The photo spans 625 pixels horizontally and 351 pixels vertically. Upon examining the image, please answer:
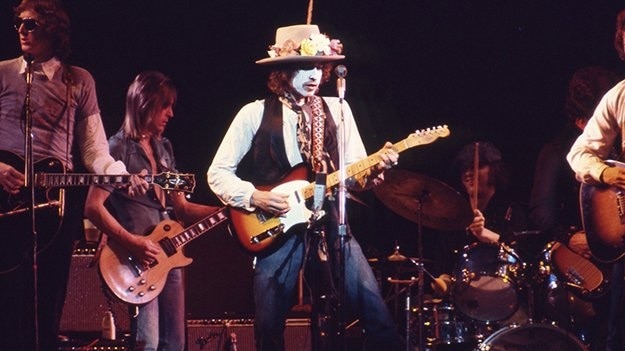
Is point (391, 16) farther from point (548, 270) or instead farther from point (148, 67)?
point (548, 270)

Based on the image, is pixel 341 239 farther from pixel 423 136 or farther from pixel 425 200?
pixel 425 200

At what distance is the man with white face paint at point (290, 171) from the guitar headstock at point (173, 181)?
185mm

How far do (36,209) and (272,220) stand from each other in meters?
1.40

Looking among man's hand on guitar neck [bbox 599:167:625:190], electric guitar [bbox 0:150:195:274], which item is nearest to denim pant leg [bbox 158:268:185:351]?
electric guitar [bbox 0:150:195:274]

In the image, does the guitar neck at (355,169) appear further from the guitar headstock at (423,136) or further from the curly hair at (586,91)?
the curly hair at (586,91)

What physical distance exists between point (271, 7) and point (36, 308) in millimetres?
4565

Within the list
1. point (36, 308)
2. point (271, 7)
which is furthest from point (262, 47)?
→ point (36, 308)

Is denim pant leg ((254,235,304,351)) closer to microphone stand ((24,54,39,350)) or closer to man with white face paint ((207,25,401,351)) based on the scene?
man with white face paint ((207,25,401,351))

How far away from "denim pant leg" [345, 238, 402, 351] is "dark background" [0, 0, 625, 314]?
3235 millimetres

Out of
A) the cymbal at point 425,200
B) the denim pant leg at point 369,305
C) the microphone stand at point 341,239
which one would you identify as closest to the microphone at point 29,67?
the microphone stand at point 341,239

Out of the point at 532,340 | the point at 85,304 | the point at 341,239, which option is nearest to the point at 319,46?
the point at 341,239

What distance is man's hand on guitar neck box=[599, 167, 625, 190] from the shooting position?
515 centimetres

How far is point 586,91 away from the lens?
22.7 ft

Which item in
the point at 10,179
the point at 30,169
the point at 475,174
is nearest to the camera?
the point at 30,169
